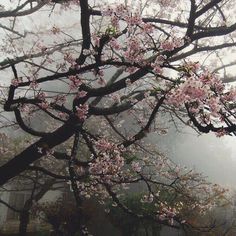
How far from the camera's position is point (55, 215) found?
55.0 feet

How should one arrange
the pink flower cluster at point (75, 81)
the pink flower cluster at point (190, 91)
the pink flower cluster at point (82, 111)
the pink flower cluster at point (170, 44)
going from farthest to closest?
the pink flower cluster at point (82, 111) < the pink flower cluster at point (75, 81) < the pink flower cluster at point (170, 44) < the pink flower cluster at point (190, 91)

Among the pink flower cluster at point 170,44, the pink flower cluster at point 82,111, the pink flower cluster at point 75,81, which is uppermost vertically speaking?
the pink flower cluster at point 170,44

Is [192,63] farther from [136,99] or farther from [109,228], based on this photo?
[109,228]

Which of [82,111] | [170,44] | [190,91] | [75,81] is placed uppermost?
[170,44]

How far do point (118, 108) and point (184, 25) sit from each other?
6.67ft

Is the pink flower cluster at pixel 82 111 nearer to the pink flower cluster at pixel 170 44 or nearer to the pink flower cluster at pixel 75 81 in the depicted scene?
the pink flower cluster at pixel 75 81

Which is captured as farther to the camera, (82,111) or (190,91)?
(82,111)

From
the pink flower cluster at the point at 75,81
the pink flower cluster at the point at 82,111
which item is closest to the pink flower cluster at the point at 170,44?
the pink flower cluster at the point at 75,81

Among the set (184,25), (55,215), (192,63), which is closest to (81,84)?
(184,25)

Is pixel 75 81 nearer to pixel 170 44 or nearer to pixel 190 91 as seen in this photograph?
pixel 170 44

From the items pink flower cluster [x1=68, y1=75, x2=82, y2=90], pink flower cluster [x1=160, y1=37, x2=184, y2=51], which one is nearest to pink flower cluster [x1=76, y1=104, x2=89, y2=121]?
pink flower cluster [x1=68, y1=75, x2=82, y2=90]

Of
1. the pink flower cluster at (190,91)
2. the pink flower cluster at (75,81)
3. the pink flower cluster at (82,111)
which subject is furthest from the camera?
the pink flower cluster at (82,111)

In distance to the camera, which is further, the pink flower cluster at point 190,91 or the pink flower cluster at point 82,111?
the pink flower cluster at point 82,111

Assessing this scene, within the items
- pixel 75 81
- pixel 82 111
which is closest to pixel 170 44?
pixel 75 81
